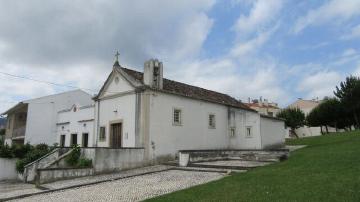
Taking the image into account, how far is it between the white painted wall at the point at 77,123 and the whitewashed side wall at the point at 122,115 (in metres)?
6.22


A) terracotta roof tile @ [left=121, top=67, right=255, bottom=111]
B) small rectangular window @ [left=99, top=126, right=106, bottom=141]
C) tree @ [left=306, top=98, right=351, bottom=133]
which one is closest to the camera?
terracotta roof tile @ [left=121, top=67, right=255, bottom=111]

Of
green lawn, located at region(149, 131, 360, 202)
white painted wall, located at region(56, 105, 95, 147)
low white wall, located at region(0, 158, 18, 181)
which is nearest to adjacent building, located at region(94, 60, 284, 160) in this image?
low white wall, located at region(0, 158, 18, 181)

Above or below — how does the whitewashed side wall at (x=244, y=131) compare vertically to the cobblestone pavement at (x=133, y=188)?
above

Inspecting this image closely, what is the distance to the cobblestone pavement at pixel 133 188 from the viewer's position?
35.0ft

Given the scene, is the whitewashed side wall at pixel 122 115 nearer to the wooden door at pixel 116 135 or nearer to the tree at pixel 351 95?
the wooden door at pixel 116 135

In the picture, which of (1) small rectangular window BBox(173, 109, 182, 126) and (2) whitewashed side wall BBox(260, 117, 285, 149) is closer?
(1) small rectangular window BBox(173, 109, 182, 126)

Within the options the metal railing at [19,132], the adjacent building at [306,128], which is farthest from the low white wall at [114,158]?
the adjacent building at [306,128]

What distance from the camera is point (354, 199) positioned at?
24.2ft

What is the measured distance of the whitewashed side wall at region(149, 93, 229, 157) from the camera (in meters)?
20.1

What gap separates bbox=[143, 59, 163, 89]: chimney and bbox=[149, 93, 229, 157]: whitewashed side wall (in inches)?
30.6

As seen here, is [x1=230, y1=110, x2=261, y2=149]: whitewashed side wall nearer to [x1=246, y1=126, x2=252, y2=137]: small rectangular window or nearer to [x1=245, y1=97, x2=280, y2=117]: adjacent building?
[x1=246, y1=126, x2=252, y2=137]: small rectangular window

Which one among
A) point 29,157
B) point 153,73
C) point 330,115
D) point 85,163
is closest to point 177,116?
point 153,73

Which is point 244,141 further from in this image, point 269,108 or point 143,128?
point 269,108

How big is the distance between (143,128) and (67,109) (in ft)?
57.2
